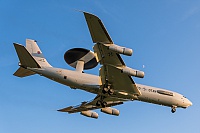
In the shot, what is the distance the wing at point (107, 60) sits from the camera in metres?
43.0

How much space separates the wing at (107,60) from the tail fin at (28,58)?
31.3 feet

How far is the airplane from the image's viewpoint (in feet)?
158

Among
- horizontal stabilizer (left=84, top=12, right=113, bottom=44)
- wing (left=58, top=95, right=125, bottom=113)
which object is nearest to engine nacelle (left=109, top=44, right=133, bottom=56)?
horizontal stabilizer (left=84, top=12, right=113, bottom=44)

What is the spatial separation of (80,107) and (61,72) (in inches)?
447

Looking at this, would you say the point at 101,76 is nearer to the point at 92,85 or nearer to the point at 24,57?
the point at 92,85

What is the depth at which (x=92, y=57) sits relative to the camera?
61156 mm

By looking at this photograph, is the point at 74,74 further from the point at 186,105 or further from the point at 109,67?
the point at 186,105

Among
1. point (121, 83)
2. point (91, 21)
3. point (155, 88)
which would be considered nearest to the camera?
point (91, 21)

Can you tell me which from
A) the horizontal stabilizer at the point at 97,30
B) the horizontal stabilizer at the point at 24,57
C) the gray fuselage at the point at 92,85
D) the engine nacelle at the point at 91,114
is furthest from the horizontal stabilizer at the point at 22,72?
the horizontal stabilizer at the point at 97,30

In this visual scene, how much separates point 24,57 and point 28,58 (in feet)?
2.59

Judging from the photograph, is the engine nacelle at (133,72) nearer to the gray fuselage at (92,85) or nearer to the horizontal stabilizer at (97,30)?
the horizontal stabilizer at (97,30)

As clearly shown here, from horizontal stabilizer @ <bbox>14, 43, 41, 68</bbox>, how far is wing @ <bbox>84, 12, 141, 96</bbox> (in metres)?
9.48

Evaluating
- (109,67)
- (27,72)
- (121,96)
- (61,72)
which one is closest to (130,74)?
(109,67)

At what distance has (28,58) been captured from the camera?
→ 5175 cm
